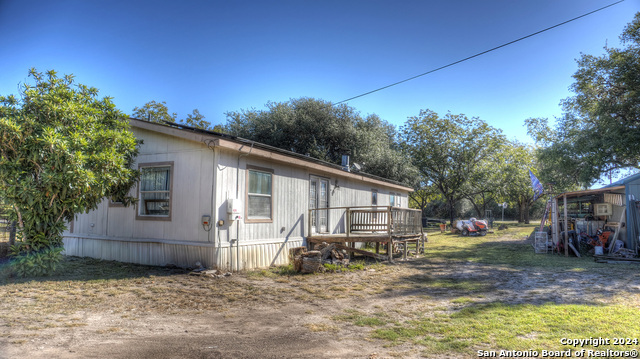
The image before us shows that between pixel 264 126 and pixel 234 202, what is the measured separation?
600 inches

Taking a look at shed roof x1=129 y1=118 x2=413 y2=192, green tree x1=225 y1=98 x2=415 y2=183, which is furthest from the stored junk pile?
green tree x1=225 y1=98 x2=415 y2=183

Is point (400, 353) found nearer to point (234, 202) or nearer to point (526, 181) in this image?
point (234, 202)

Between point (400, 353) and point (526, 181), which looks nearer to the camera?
point (400, 353)

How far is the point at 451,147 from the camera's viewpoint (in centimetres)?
2944

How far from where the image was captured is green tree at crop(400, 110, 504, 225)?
2936 cm

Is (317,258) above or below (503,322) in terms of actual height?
above

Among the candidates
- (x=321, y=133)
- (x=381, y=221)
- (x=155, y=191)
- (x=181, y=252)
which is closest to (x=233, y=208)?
(x=181, y=252)

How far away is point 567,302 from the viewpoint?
5598 millimetres

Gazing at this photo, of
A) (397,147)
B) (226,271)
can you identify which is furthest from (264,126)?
(226,271)

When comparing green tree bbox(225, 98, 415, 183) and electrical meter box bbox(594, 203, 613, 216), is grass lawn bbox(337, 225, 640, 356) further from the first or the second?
green tree bbox(225, 98, 415, 183)

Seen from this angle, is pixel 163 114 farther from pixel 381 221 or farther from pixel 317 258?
pixel 317 258

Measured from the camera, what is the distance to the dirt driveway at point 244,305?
3.59 meters

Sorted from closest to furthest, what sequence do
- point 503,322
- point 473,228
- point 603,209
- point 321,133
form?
point 503,322
point 603,209
point 473,228
point 321,133

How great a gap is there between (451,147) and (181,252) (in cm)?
2593
